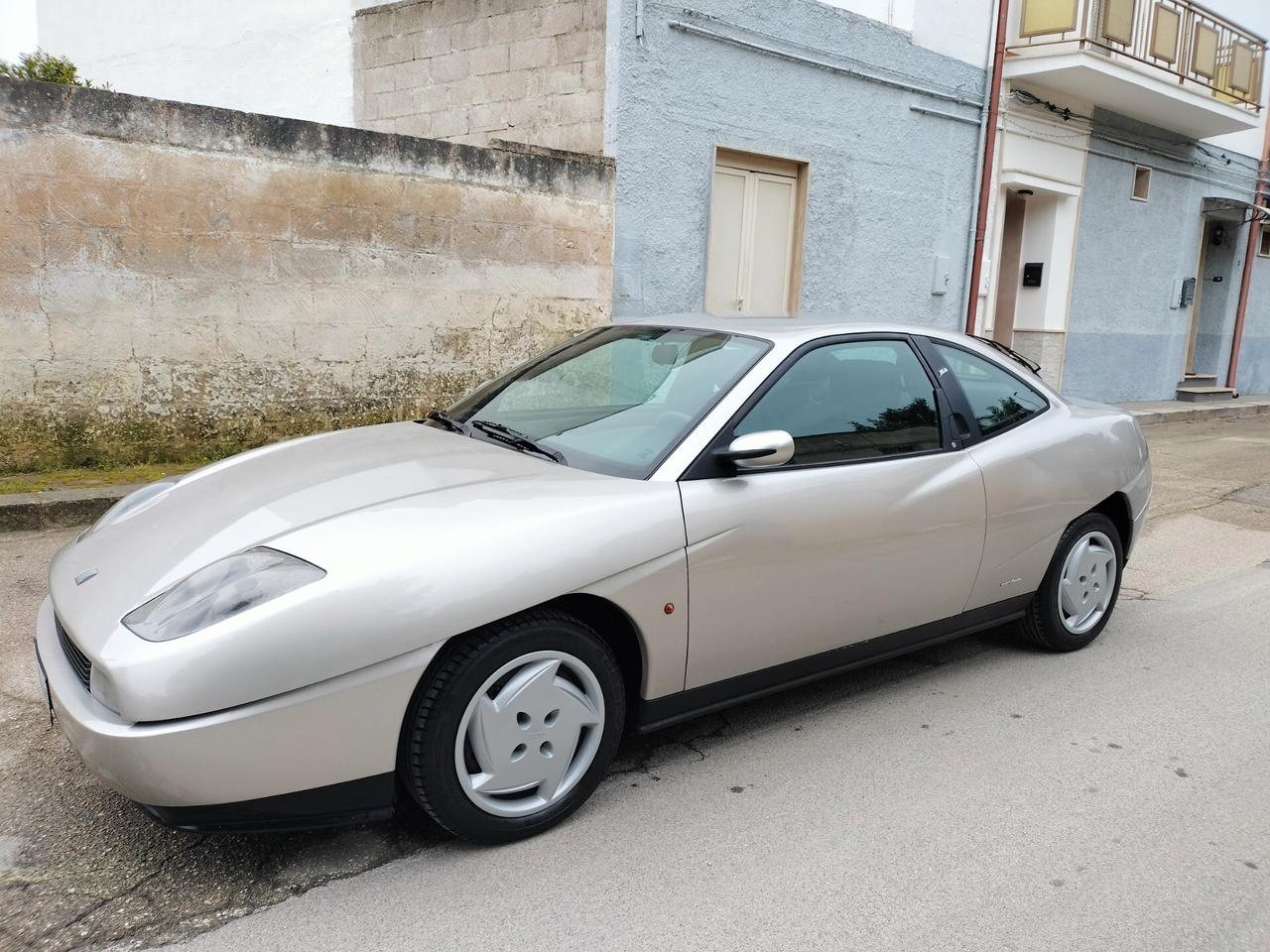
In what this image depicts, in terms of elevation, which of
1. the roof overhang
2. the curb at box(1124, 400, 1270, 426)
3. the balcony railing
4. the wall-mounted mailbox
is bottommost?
the curb at box(1124, 400, 1270, 426)

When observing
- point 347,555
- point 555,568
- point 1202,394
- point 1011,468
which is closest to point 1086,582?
point 1011,468

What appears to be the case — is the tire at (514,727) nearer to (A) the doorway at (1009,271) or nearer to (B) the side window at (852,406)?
(B) the side window at (852,406)

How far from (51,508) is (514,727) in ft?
13.9

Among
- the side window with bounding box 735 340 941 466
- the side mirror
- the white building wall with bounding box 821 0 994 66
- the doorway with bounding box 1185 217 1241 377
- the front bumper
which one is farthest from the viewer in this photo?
the doorway with bounding box 1185 217 1241 377

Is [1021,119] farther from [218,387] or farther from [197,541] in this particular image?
[197,541]

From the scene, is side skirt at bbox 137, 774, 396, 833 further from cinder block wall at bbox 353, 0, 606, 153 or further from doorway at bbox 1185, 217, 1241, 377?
doorway at bbox 1185, 217, 1241, 377

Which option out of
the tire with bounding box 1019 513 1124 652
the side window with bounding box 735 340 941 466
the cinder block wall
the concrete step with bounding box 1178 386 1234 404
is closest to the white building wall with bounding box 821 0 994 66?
the cinder block wall

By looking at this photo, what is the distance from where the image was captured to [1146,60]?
12.4 metres

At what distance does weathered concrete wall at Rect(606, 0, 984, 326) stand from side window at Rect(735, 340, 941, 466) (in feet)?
13.0

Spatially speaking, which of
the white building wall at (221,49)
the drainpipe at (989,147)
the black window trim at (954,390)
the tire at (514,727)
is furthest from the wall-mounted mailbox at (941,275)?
the tire at (514,727)

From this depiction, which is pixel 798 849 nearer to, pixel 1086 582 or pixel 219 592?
pixel 219 592

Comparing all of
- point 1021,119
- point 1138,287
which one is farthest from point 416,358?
point 1138,287

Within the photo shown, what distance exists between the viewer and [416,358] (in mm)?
7672

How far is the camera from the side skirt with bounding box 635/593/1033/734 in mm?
3014
